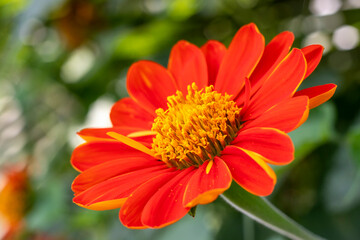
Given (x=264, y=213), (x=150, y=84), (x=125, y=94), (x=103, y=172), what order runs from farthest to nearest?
1. (x=125, y=94)
2. (x=150, y=84)
3. (x=103, y=172)
4. (x=264, y=213)

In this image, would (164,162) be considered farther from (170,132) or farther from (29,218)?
(29,218)

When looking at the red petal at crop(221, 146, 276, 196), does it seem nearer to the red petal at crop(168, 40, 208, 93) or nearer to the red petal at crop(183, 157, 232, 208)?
the red petal at crop(183, 157, 232, 208)

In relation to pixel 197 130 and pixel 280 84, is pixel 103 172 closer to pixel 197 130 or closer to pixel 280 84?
pixel 197 130

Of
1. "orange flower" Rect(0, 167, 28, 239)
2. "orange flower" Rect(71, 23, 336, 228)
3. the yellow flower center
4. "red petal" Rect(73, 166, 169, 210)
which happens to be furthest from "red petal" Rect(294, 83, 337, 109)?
"orange flower" Rect(0, 167, 28, 239)

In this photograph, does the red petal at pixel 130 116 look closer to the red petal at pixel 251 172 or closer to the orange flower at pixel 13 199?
the red petal at pixel 251 172

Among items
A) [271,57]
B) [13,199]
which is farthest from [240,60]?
[13,199]

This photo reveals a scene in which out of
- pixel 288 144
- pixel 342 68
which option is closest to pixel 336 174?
pixel 342 68
